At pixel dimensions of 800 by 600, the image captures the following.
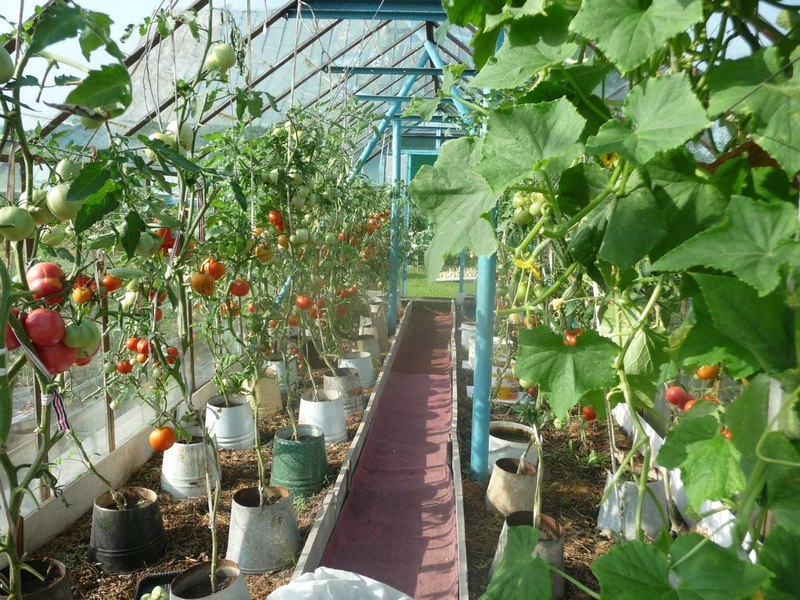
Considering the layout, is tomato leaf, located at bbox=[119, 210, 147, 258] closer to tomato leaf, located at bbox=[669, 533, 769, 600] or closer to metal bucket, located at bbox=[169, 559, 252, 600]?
tomato leaf, located at bbox=[669, 533, 769, 600]

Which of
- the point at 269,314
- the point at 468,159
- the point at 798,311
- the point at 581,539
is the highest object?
the point at 468,159

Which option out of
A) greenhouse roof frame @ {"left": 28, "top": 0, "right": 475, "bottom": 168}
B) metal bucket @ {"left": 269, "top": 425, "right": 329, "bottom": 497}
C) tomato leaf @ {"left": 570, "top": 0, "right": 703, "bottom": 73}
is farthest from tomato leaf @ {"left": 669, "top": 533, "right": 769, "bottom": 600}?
metal bucket @ {"left": 269, "top": 425, "right": 329, "bottom": 497}

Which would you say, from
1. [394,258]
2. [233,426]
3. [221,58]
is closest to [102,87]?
[221,58]

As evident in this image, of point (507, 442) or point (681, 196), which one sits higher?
point (681, 196)

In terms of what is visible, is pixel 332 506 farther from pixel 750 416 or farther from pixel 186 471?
pixel 750 416

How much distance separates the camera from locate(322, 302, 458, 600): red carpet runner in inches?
96.8

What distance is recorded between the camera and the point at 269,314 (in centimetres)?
317

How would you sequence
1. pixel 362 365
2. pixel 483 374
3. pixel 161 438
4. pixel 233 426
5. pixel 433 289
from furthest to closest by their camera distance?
1. pixel 433 289
2. pixel 362 365
3. pixel 233 426
4. pixel 483 374
5. pixel 161 438

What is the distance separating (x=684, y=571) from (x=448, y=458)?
2.93 metres

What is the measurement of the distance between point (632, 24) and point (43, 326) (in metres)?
0.80

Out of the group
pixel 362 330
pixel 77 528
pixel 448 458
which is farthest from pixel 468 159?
pixel 362 330

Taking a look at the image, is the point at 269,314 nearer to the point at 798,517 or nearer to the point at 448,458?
the point at 448,458

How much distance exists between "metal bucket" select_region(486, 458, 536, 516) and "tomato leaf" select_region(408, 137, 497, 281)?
2.14 metres

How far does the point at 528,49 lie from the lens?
0.55 m
